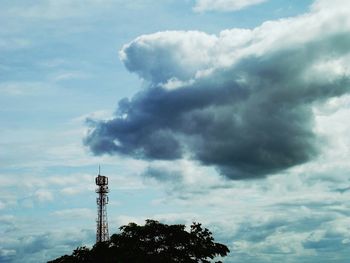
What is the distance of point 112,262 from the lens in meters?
61.5

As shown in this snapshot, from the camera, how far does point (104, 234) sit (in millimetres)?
115875

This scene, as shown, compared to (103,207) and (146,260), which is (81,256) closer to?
(146,260)

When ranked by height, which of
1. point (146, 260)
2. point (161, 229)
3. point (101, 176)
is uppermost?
point (101, 176)

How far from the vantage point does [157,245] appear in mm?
64438

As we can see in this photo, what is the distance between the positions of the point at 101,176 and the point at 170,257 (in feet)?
199

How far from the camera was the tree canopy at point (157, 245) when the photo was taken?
2495 inches

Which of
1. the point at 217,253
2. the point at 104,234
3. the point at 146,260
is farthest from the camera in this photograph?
the point at 104,234

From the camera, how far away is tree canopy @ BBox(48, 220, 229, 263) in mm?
63375

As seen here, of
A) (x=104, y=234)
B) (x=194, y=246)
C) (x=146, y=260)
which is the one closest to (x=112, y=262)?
(x=146, y=260)

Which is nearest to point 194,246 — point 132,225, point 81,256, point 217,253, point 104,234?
point 217,253

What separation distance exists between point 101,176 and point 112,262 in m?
60.0

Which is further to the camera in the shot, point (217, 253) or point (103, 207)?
point (103, 207)

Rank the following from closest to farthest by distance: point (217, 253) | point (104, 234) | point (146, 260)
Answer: point (146, 260) → point (217, 253) → point (104, 234)

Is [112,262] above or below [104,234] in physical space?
below
